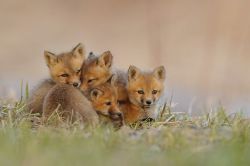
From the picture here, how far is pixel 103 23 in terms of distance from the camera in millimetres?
18578

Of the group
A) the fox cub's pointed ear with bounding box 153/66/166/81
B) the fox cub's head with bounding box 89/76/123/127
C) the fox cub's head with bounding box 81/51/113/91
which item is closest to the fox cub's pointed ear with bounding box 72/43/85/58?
the fox cub's head with bounding box 81/51/113/91

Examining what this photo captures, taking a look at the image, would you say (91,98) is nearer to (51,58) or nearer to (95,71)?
(95,71)

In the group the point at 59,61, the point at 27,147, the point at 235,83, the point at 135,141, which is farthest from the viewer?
the point at 235,83

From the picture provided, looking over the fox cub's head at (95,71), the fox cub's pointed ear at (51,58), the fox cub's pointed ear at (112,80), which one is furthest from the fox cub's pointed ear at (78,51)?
the fox cub's pointed ear at (112,80)

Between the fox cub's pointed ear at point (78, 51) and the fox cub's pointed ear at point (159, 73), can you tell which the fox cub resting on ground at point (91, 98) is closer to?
the fox cub's pointed ear at point (78, 51)

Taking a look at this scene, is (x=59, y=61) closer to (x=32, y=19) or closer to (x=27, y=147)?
(x=27, y=147)

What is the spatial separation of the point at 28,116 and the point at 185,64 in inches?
278

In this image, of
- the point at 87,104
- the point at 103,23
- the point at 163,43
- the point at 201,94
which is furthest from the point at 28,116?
the point at 103,23

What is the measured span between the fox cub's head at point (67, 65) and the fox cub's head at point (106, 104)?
26 centimetres

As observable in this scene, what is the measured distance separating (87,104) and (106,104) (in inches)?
13.6

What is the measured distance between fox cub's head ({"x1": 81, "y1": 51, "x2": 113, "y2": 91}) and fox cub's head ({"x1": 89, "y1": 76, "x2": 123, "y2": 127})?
209 millimetres

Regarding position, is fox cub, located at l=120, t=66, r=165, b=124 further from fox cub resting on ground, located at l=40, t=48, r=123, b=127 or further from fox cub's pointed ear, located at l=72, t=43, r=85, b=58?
fox cub's pointed ear, located at l=72, t=43, r=85, b=58

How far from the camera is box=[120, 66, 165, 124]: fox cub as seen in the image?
10.2 metres

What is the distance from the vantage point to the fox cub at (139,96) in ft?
33.5
